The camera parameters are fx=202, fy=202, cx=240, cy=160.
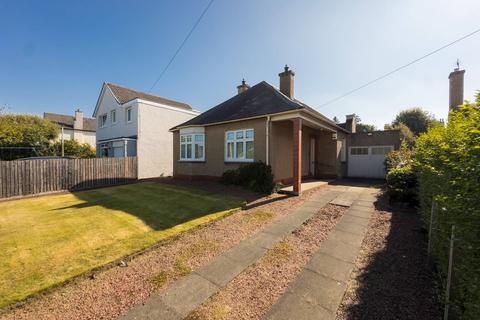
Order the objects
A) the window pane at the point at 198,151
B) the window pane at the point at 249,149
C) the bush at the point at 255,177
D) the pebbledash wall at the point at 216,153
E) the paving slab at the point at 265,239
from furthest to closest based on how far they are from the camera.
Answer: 1. the window pane at the point at 198,151
2. the window pane at the point at 249,149
3. the pebbledash wall at the point at 216,153
4. the bush at the point at 255,177
5. the paving slab at the point at 265,239

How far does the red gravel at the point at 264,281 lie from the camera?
278cm

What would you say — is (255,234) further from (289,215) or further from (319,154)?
(319,154)

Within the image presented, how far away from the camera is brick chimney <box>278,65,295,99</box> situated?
12.5 m

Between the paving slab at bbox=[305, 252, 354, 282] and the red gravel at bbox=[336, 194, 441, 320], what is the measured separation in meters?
0.13

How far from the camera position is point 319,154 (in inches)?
618

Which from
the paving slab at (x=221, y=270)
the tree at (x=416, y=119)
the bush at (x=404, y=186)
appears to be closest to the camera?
the paving slab at (x=221, y=270)

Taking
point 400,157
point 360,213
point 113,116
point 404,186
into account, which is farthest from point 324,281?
point 113,116

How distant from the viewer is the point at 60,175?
11.6 metres

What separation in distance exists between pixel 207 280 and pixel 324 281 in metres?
1.99

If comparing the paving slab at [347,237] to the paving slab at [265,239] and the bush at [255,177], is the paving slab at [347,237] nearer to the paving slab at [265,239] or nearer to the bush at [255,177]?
the paving slab at [265,239]

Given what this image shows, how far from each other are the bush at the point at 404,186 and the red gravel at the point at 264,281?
13.4 ft

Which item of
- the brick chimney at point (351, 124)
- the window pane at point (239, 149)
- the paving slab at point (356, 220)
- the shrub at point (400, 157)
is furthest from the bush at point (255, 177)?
the brick chimney at point (351, 124)

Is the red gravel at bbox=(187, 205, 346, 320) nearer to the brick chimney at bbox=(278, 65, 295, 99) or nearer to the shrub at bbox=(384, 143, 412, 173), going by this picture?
the shrub at bbox=(384, 143, 412, 173)

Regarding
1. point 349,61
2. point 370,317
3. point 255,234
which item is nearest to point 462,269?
point 370,317
